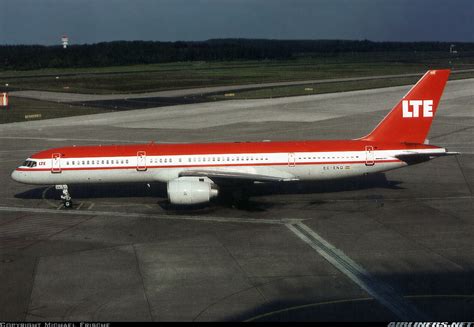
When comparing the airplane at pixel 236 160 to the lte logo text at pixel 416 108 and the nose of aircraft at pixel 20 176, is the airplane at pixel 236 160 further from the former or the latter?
the lte logo text at pixel 416 108

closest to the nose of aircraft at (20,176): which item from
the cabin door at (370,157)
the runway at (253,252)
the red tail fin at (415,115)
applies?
the runway at (253,252)

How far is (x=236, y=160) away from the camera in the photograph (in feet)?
122

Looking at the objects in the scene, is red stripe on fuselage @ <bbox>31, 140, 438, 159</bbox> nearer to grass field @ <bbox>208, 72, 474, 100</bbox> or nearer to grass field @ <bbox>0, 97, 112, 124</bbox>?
grass field @ <bbox>0, 97, 112, 124</bbox>

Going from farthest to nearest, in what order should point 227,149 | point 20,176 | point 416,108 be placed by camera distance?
1. point 416,108
2. point 20,176
3. point 227,149

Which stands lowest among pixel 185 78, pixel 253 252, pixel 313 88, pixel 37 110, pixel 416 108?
pixel 253 252

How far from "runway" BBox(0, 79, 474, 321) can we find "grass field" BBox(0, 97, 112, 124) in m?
35.2

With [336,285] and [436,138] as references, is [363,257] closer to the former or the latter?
[336,285]

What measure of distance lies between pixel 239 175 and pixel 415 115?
1287cm

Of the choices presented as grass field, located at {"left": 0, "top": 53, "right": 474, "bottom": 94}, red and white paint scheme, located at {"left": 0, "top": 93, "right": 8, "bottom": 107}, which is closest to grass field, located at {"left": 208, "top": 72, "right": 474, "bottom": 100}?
grass field, located at {"left": 0, "top": 53, "right": 474, "bottom": 94}

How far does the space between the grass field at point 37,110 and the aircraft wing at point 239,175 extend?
177 ft

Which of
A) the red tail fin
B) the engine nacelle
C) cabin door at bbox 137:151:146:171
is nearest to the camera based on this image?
the engine nacelle

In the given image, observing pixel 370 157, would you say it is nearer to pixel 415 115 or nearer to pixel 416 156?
pixel 416 156

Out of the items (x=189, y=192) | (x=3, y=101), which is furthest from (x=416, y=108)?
(x=3, y=101)

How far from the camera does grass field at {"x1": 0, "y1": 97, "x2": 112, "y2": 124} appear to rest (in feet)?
279
